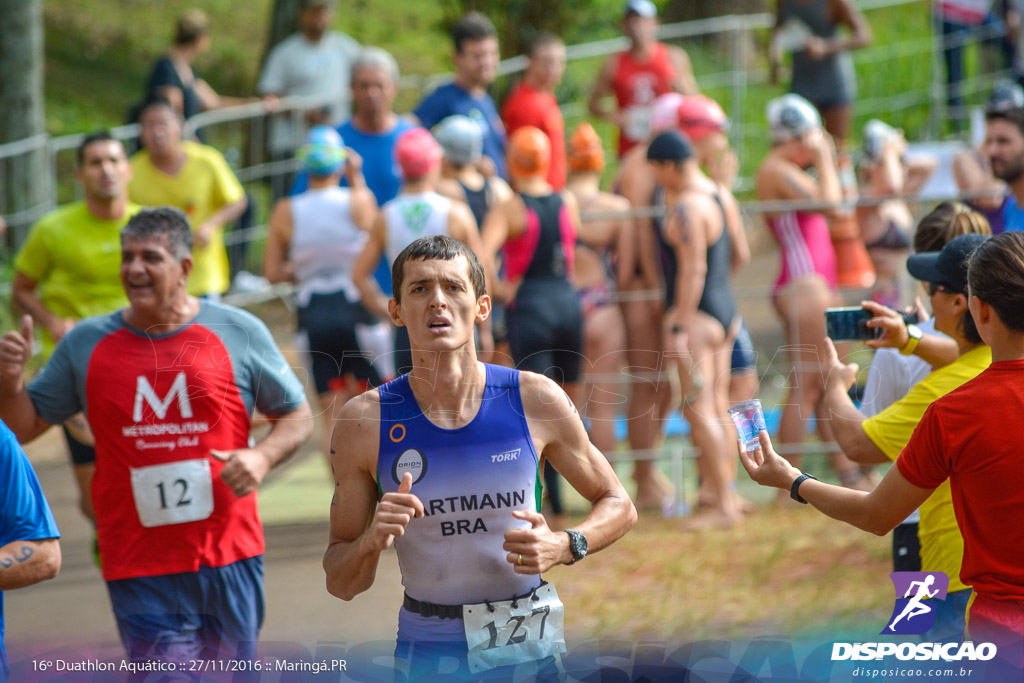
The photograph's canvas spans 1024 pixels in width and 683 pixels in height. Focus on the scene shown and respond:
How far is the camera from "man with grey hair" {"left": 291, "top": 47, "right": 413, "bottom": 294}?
800 cm

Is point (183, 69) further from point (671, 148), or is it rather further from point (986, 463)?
point (986, 463)

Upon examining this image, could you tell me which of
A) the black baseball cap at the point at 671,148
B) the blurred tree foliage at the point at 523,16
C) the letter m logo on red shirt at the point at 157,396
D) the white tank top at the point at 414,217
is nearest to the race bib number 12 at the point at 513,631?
the letter m logo on red shirt at the point at 157,396

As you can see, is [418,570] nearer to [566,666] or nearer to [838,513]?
[566,666]

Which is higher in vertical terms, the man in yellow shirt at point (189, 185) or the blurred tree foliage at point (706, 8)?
the blurred tree foliage at point (706, 8)

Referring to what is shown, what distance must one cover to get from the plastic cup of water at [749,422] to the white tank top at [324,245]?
13.7 feet

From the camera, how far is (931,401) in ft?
11.5

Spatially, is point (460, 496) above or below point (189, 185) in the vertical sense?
below

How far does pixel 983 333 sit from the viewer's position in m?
2.87

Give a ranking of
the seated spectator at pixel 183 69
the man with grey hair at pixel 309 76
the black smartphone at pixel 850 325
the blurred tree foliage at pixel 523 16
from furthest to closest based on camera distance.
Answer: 1. the blurred tree foliage at pixel 523 16
2. the man with grey hair at pixel 309 76
3. the seated spectator at pixel 183 69
4. the black smartphone at pixel 850 325

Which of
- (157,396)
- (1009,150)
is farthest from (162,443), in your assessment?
(1009,150)

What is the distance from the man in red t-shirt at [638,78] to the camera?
998cm

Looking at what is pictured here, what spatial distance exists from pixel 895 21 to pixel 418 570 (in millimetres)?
17473

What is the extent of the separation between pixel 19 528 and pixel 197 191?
4.83m

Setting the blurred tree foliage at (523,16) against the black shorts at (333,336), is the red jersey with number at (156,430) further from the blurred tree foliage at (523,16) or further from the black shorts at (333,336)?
the blurred tree foliage at (523,16)
